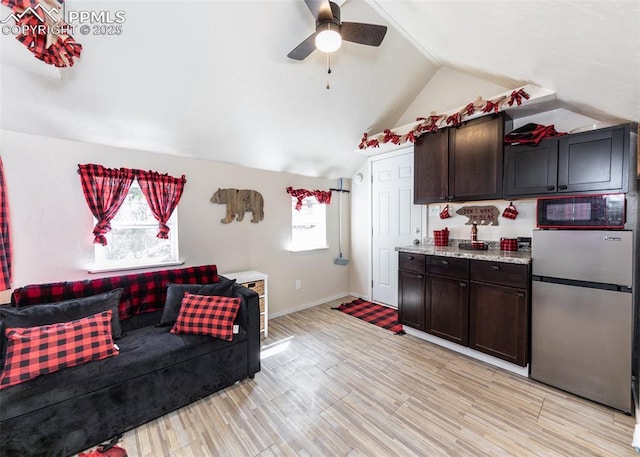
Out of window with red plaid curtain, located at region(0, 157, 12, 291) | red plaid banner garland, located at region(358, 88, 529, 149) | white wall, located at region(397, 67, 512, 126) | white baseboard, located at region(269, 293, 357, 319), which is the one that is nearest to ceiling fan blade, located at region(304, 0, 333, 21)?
red plaid banner garland, located at region(358, 88, 529, 149)

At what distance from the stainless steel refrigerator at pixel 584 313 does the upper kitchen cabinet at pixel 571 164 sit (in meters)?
0.40

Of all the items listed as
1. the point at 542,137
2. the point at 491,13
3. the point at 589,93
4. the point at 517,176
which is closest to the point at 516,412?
the point at 517,176

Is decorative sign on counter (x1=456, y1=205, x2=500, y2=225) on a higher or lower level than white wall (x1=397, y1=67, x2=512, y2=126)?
lower

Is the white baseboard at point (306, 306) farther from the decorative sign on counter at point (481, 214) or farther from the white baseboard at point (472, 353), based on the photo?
the decorative sign on counter at point (481, 214)

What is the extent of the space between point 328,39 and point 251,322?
221 cm

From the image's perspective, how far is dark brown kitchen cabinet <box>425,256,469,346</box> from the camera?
2521mm

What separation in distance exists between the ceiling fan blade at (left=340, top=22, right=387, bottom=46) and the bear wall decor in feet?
6.86

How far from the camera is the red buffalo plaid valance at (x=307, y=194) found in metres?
3.77

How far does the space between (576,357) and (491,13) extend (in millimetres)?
2538

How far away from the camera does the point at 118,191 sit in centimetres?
241

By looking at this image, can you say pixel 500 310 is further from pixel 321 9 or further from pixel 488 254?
pixel 321 9

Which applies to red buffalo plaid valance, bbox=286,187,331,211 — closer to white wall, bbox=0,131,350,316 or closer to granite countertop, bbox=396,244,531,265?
white wall, bbox=0,131,350,316

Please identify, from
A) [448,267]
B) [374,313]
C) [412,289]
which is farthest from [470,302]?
[374,313]

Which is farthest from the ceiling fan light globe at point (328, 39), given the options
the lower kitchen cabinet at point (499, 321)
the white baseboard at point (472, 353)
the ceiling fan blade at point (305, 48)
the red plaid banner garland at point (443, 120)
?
the white baseboard at point (472, 353)
